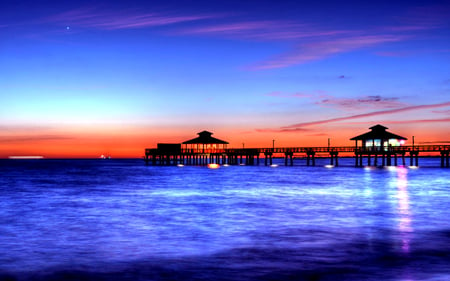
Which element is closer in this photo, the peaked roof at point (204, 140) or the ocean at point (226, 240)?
the ocean at point (226, 240)

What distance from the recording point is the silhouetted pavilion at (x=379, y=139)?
6819 centimetres

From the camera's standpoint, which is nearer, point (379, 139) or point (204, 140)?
point (379, 139)

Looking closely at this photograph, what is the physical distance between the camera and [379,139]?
225 ft

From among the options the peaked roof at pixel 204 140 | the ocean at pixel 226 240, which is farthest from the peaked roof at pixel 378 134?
the ocean at pixel 226 240

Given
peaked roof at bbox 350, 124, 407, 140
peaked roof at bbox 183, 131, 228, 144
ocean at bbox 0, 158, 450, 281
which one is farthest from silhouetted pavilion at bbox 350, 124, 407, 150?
ocean at bbox 0, 158, 450, 281

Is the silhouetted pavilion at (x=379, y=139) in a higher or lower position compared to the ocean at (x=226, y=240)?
higher

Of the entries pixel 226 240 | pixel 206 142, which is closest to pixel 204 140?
pixel 206 142

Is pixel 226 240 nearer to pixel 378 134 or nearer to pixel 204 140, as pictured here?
pixel 378 134

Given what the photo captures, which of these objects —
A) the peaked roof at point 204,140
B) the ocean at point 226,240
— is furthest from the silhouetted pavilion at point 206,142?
the ocean at point 226,240

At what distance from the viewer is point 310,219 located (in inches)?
730

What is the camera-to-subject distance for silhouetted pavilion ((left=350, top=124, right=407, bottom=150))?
224ft

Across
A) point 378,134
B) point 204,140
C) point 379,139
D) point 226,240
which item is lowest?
point 226,240

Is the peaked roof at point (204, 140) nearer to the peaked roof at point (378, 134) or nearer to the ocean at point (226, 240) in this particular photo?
the peaked roof at point (378, 134)

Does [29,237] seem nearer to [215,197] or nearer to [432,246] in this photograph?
[432,246]
